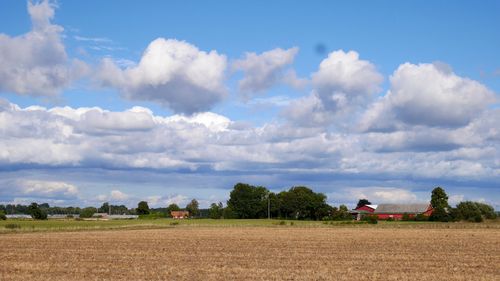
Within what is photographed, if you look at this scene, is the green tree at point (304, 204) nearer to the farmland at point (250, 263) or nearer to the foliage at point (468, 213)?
the foliage at point (468, 213)

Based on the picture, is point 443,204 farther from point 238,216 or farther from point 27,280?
point 27,280

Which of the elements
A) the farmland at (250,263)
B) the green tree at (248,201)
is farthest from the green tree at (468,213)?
the farmland at (250,263)

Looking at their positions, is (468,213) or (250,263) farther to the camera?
(468,213)

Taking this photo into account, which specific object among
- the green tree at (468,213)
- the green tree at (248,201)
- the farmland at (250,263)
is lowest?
the farmland at (250,263)

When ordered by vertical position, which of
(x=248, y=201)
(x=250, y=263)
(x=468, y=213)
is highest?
(x=248, y=201)

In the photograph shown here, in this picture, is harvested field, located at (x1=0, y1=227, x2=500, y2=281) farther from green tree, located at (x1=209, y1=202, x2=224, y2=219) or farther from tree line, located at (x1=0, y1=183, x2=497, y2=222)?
green tree, located at (x1=209, y1=202, x2=224, y2=219)

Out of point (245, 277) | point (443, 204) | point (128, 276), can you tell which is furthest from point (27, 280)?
point (443, 204)

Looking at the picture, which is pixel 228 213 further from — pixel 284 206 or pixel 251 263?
pixel 251 263

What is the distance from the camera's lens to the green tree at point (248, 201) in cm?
18200

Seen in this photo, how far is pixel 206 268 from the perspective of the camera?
2956 centimetres

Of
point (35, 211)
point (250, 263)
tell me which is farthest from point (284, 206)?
point (250, 263)

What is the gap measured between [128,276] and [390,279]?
10824 mm

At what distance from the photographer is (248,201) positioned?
18238cm

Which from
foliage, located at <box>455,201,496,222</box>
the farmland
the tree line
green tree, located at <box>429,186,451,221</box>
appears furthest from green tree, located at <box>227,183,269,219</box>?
the farmland
